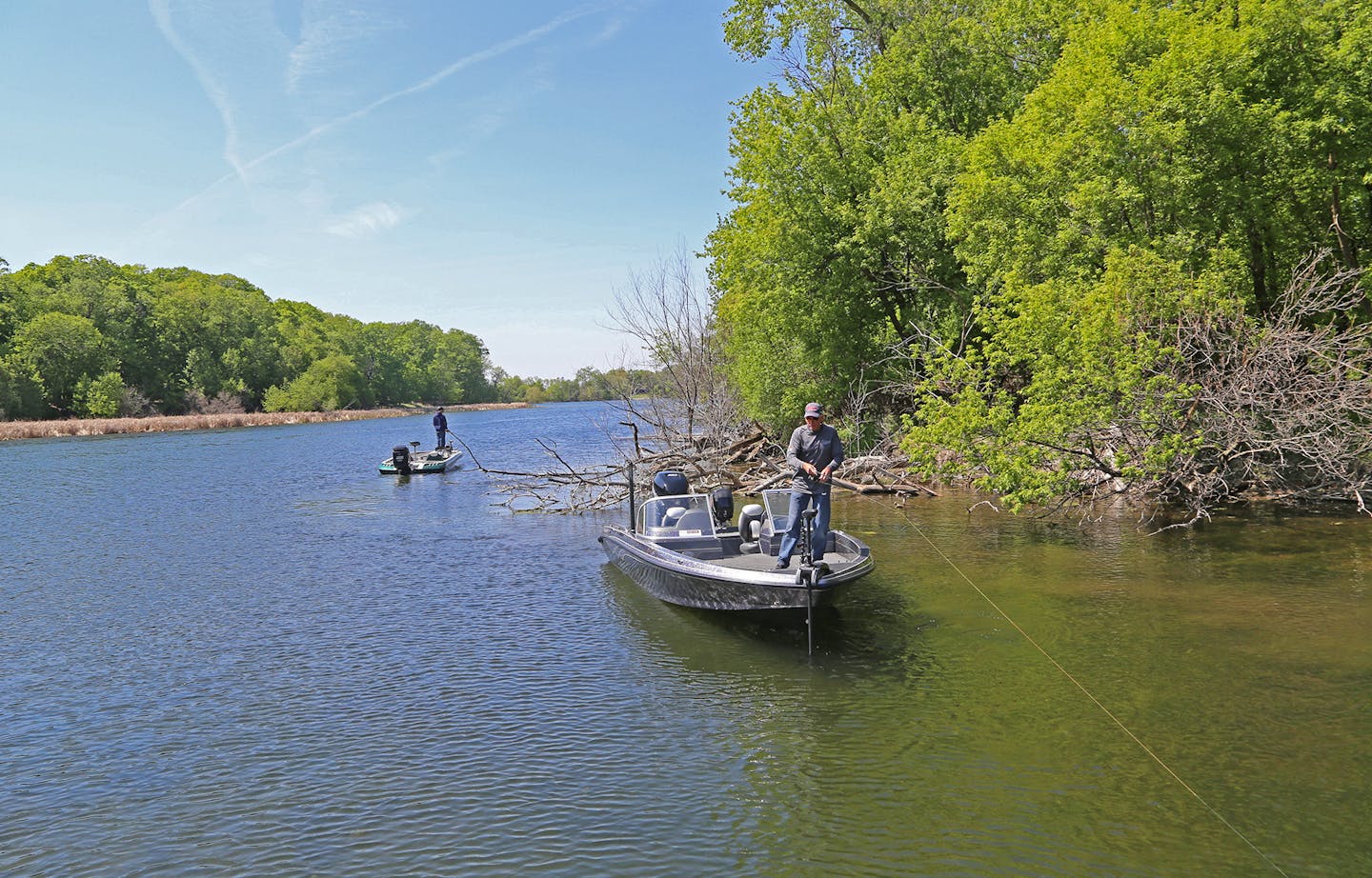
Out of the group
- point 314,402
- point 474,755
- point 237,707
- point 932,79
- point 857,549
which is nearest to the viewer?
point 474,755

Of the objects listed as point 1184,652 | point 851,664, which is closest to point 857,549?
point 851,664

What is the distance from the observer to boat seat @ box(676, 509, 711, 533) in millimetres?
12656

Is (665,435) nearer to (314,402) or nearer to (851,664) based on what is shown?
(851,664)

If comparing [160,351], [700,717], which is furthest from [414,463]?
[160,351]

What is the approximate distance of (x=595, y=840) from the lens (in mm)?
5938

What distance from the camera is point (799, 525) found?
34.3 ft

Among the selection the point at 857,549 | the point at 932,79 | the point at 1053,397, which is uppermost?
the point at 932,79

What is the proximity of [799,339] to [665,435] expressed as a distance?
508 cm

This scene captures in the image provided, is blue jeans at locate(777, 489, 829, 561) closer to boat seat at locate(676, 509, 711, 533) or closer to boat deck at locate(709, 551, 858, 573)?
boat deck at locate(709, 551, 858, 573)

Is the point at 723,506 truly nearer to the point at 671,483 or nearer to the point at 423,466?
the point at 671,483

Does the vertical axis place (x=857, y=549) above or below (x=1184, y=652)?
above

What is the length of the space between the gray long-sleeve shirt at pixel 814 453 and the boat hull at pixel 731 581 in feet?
3.19

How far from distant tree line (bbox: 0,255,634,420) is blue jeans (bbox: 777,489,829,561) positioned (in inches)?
2345

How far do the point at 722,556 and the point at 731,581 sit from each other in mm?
2031
